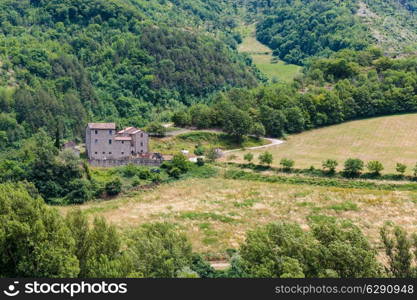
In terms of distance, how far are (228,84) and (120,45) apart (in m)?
30.7

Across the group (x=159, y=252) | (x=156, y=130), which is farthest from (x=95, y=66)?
(x=159, y=252)

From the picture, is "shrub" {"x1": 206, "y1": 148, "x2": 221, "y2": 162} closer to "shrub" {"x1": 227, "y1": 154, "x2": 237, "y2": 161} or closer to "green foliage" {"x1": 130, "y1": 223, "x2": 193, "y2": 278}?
"shrub" {"x1": 227, "y1": 154, "x2": 237, "y2": 161}

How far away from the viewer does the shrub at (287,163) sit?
8812cm

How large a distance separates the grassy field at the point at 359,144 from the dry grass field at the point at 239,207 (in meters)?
11.1

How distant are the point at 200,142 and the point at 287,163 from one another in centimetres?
2141

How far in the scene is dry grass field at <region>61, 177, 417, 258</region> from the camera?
6856cm

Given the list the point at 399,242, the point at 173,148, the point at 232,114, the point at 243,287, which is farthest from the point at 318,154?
the point at 243,287

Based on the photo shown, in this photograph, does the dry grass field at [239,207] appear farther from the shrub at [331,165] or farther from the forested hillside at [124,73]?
the forested hillside at [124,73]

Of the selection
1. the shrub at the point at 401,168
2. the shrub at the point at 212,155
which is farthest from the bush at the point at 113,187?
the shrub at the point at 401,168

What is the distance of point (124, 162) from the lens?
90.9 m

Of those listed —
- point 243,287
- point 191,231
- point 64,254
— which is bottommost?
point 191,231

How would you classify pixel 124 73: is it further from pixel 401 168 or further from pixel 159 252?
pixel 159 252

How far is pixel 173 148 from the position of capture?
99938 mm

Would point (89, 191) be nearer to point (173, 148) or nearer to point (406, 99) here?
point (173, 148)
